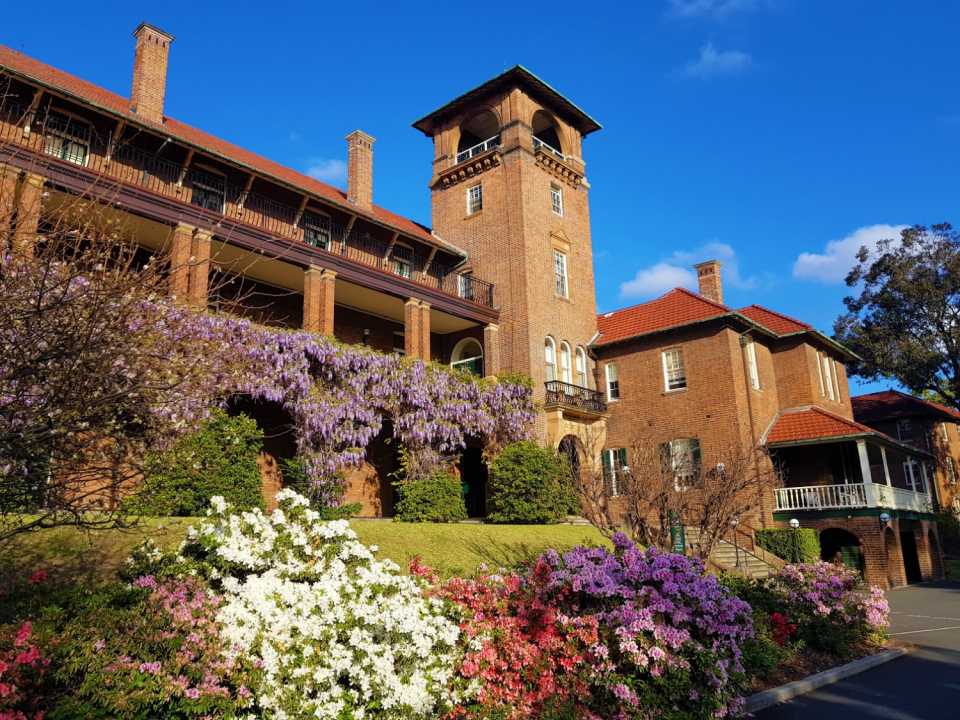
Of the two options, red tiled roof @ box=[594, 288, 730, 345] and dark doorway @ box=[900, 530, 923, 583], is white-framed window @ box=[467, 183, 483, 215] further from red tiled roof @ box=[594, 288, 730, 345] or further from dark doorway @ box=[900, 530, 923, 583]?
dark doorway @ box=[900, 530, 923, 583]

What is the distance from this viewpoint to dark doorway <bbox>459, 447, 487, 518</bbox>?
26859mm

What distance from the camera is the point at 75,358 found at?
4824mm

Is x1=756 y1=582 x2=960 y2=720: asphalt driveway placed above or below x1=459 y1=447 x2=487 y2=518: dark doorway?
below

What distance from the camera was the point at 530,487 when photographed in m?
21.0

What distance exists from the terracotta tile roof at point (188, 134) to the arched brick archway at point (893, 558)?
19.5 m

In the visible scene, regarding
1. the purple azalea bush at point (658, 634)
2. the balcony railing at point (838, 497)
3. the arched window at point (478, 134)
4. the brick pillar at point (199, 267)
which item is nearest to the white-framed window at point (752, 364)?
the balcony railing at point (838, 497)

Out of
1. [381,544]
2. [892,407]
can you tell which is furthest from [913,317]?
[381,544]

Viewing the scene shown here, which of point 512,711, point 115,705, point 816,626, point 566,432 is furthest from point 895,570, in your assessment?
point 115,705

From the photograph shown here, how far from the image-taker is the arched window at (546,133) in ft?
97.1

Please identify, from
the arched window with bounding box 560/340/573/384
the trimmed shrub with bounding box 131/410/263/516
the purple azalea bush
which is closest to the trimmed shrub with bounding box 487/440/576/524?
the arched window with bounding box 560/340/573/384

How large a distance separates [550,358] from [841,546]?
1324cm

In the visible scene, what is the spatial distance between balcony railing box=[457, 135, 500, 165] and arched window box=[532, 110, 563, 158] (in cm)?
172

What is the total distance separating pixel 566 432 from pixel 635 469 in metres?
11.9

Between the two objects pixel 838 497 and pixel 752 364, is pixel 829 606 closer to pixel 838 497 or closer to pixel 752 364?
pixel 838 497
